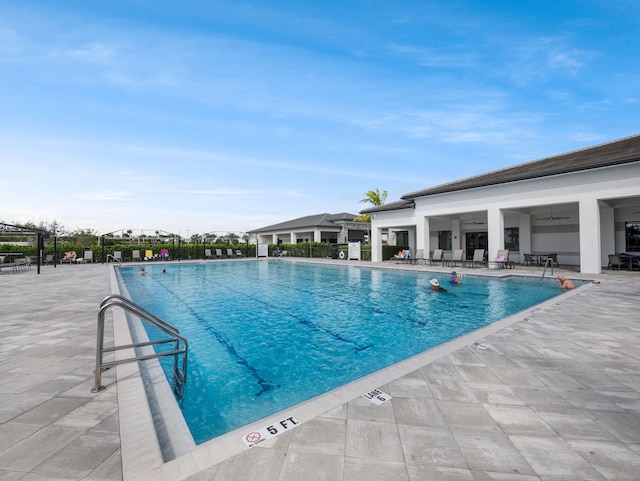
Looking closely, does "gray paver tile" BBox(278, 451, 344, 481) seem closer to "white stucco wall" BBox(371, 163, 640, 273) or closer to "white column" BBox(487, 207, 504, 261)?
"white stucco wall" BBox(371, 163, 640, 273)

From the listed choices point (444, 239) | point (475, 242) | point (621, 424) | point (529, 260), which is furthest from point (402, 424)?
point (444, 239)

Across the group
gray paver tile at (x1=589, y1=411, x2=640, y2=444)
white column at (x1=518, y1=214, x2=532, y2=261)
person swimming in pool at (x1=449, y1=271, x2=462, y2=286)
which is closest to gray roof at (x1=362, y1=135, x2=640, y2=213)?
white column at (x1=518, y1=214, x2=532, y2=261)

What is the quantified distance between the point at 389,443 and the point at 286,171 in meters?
24.2

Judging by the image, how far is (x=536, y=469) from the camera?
1.94 meters

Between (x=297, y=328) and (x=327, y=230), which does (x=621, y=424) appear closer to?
(x=297, y=328)

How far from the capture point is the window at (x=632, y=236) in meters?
15.0

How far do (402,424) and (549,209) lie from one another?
19.3 metres

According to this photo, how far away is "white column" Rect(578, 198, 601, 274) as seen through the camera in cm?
1265

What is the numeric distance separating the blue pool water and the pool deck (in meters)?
1.10

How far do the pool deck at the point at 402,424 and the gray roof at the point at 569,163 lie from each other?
1122 cm

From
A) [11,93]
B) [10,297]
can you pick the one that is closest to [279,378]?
[10,297]

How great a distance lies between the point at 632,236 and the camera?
15.1 m

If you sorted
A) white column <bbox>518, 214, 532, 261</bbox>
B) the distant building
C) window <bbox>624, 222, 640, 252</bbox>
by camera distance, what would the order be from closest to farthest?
window <bbox>624, 222, 640, 252</bbox> < white column <bbox>518, 214, 532, 261</bbox> < the distant building

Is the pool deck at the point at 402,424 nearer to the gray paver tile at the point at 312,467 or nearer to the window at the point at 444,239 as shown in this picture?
the gray paver tile at the point at 312,467
